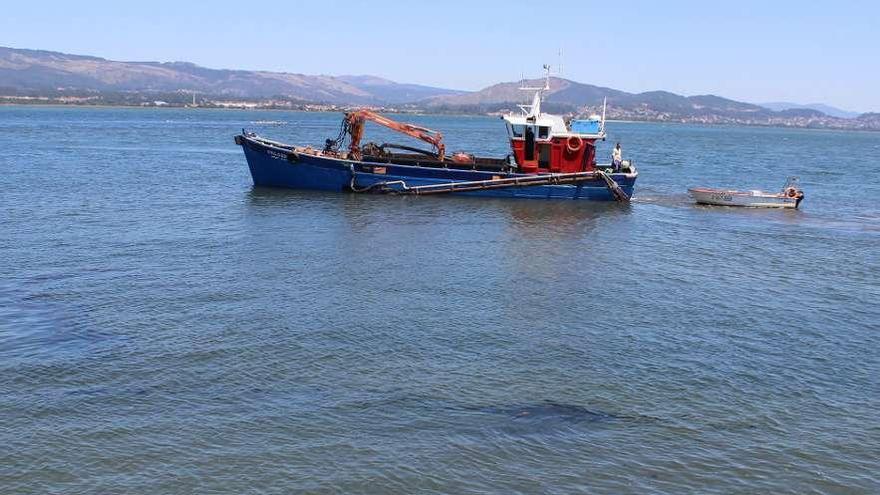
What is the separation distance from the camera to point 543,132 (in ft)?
151

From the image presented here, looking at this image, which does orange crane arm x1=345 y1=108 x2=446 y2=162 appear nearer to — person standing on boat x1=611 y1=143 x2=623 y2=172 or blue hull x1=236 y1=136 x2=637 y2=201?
blue hull x1=236 y1=136 x2=637 y2=201

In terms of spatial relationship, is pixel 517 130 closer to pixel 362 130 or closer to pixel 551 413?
pixel 362 130

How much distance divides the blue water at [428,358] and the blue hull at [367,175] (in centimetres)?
869

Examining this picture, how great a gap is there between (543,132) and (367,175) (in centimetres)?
990

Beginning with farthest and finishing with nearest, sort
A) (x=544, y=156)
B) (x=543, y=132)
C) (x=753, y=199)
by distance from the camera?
(x=544, y=156), (x=543, y=132), (x=753, y=199)

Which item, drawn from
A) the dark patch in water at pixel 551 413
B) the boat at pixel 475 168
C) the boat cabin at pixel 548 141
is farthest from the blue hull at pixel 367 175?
the dark patch in water at pixel 551 413

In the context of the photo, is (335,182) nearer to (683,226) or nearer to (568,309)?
(683,226)

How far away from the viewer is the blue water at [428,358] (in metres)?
13.4

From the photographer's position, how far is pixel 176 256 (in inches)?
1102

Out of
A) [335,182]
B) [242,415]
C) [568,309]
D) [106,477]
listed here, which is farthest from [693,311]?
[335,182]

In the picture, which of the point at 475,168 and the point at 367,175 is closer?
the point at 367,175

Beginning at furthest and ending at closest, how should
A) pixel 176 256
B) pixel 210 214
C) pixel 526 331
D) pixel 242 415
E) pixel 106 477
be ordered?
pixel 210 214 → pixel 176 256 → pixel 526 331 → pixel 242 415 → pixel 106 477

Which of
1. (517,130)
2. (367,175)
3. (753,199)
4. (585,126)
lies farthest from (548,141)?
(753,199)

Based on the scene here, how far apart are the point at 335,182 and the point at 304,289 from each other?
22364 millimetres
